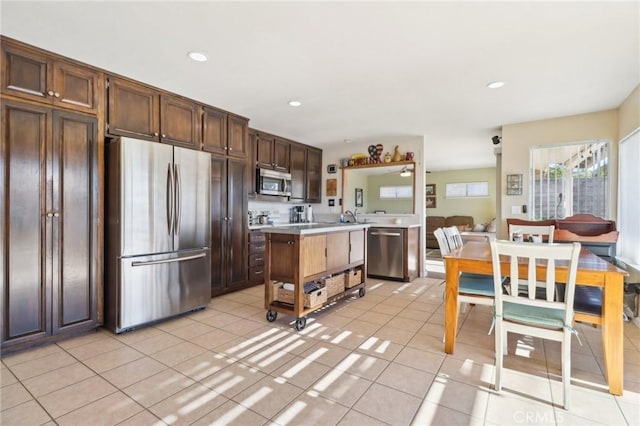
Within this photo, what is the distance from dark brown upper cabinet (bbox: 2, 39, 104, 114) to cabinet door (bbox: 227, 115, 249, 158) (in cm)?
152

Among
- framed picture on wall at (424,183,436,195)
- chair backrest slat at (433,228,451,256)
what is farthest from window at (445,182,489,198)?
chair backrest slat at (433,228,451,256)

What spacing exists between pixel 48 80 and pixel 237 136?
6.57ft

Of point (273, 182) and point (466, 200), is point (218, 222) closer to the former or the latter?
point (273, 182)

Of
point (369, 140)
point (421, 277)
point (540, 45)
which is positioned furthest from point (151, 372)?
point (369, 140)

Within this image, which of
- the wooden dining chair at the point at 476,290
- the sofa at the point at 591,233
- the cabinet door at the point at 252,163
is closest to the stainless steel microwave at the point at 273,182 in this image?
the cabinet door at the point at 252,163

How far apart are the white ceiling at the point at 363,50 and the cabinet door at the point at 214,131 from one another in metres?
0.17

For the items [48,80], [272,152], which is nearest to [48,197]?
[48,80]

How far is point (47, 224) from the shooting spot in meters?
2.46

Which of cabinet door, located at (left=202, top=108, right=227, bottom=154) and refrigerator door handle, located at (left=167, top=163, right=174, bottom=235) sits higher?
cabinet door, located at (left=202, top=108, right=227, bottom=154)

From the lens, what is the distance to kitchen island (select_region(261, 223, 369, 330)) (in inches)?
113

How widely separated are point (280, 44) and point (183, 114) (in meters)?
1.70

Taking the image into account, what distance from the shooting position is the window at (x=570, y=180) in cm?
383

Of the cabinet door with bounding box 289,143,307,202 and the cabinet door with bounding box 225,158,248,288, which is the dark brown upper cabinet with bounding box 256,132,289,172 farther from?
the cabinet door with bounding box 225,158,248,288

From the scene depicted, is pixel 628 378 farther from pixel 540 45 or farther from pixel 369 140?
pixel 369 140
